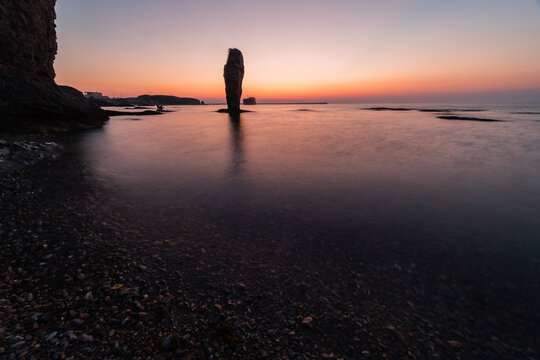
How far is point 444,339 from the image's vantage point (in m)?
3.77

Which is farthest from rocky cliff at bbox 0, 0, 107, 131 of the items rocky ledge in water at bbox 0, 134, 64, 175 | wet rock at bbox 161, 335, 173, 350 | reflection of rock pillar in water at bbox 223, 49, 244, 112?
reflection of rock pillar in water at bbox 223, 49, 244, 112

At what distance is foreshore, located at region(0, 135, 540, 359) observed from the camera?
349 cm

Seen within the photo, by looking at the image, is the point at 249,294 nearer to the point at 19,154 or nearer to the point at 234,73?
the point at 19,154

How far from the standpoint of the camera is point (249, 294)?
4.53 m

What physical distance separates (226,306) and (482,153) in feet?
87.2

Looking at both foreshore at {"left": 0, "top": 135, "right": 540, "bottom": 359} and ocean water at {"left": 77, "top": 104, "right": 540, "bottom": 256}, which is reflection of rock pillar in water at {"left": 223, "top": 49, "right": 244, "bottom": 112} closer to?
ocean water at {"left": 77, "top": 104, "right": 540, "bottom": 256}

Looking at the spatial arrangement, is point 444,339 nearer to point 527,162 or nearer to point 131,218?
point 131,218

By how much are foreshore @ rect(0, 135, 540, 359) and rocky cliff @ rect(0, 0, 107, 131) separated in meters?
22.1

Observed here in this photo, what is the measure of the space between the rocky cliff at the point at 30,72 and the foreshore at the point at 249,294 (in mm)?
22107

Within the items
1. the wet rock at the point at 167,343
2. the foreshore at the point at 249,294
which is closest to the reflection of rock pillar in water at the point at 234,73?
the foreshore at the point at 249,294

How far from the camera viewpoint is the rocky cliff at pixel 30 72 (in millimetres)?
20578

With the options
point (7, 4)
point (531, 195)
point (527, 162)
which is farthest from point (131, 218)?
point (7, 4)

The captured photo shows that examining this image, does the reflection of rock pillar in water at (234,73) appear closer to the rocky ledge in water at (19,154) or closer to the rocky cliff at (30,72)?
the rocky cliff at (30,72)

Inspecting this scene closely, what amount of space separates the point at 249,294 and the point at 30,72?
3594 cm
